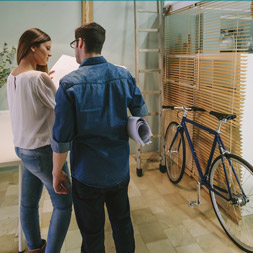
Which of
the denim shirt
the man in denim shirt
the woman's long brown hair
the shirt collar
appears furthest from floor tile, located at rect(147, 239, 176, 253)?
the woman's long brown hair

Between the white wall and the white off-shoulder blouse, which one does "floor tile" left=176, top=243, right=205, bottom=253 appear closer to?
the white wall

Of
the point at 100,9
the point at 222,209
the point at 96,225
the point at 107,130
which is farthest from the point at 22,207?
the point at 100,9

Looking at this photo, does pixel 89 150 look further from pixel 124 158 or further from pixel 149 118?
pixel 149 118

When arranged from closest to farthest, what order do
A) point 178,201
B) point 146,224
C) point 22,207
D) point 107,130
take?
point 107,130 → point 22,207 → point 146,224 → point 178,201

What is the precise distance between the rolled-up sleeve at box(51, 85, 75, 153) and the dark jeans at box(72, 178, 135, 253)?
0.89ft

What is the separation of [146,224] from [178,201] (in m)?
0.52

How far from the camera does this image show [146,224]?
2.44 metres

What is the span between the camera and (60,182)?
1.53m

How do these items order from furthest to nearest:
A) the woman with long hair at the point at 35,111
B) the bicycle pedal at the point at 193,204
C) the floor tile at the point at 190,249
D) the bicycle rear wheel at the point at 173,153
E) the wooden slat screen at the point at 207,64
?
the bicycle rear wheel at the point at 173,153
the bicycle pedal at the point at 193,204
the wooden slat screen at the point at 207,64
the floor tile at the point at 190,249
the woman with long hair at the point at 35,111

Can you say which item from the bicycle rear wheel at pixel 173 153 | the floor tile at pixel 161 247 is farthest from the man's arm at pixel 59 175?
the bicycle rear wheel at pixel 173 153

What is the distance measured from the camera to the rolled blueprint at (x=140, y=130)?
1.26m

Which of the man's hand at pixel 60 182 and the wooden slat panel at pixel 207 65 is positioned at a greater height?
the wooden slat panel at pixel 207 65

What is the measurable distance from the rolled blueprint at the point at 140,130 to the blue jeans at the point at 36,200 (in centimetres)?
59

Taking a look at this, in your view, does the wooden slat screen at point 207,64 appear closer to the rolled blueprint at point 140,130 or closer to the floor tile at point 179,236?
the floor tile at point 179,236
